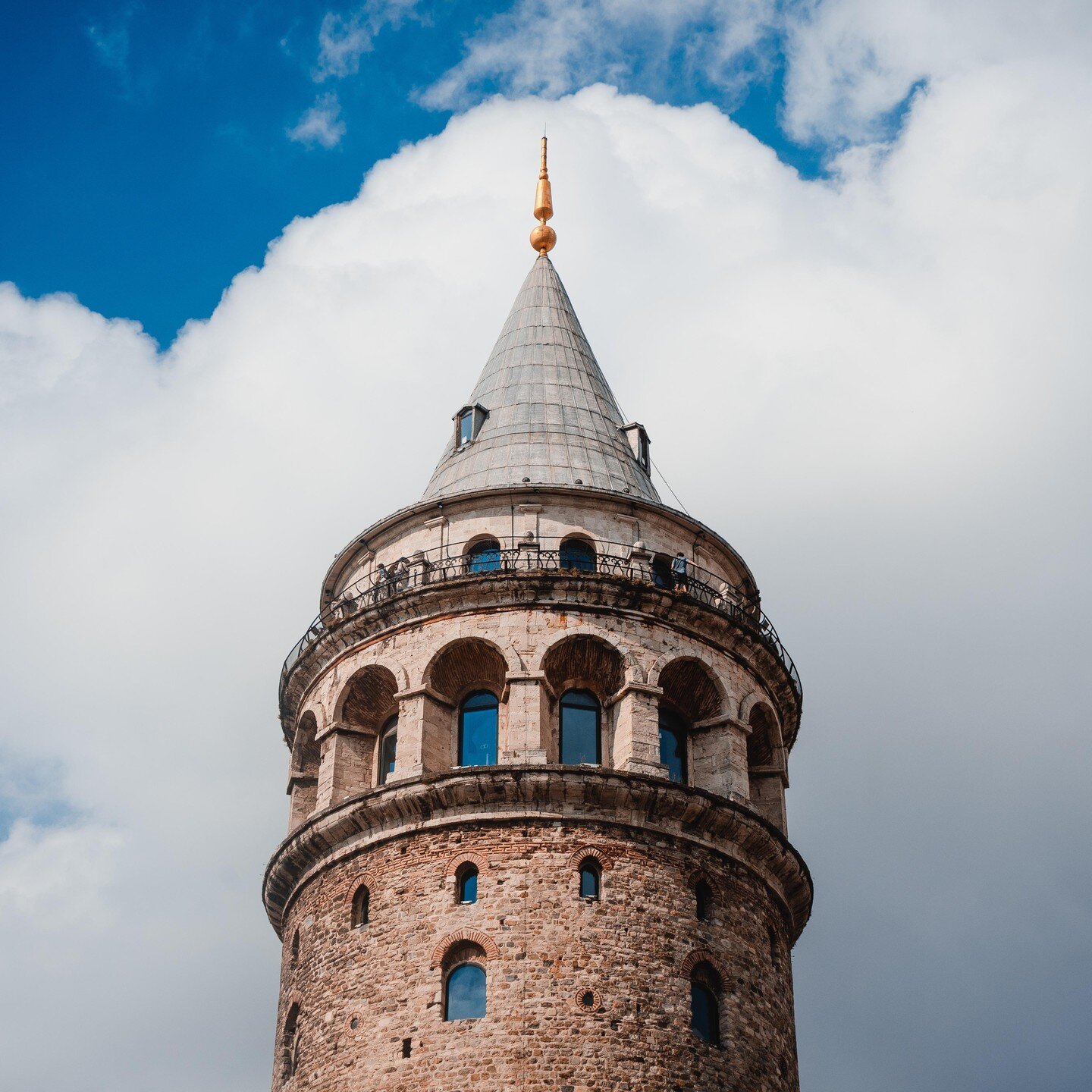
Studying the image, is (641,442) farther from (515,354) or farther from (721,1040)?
(721,1040)

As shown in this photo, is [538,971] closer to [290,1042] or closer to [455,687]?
[290,1042]

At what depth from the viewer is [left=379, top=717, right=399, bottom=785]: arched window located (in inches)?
1465

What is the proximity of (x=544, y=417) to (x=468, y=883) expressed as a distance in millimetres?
12884

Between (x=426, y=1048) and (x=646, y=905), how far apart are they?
15.6ft

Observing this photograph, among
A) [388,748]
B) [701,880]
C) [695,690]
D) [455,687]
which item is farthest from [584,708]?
[701,880]

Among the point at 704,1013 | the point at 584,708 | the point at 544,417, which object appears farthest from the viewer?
the point at 544,417

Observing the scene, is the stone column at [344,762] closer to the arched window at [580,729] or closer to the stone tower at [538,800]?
the stone tower at [538,800]

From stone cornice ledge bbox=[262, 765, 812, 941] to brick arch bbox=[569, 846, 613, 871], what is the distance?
554mm

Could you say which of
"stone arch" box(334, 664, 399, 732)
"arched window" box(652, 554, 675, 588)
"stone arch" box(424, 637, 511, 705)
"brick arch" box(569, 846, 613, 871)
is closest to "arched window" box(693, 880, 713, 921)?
"brick arch" box(569, 846, 613, 871)

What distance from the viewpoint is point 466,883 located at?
3369 cm

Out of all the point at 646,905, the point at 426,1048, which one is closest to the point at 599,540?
the point at 646,905

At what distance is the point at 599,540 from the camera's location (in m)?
38.9

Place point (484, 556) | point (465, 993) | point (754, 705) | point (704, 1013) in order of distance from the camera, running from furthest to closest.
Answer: point (484, 556) < point (754, 705) < point (704, 1013) < point (465, 993)

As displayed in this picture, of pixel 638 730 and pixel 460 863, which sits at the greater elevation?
pixel 638 730
